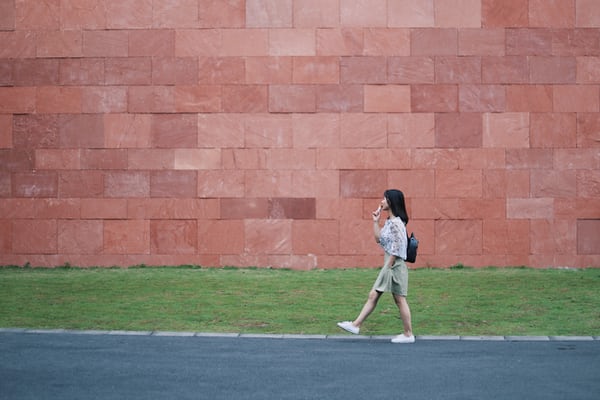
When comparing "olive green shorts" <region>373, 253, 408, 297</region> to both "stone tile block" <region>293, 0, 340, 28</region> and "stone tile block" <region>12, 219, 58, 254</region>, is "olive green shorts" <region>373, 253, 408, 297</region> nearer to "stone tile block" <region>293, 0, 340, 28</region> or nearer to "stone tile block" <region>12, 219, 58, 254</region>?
"stone tile block" <region>293, 0, 340, 28</region>

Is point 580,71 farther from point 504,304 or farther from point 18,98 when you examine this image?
point 18,98

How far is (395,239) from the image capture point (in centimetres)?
1059

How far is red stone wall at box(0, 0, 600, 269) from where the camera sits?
57.6 ft

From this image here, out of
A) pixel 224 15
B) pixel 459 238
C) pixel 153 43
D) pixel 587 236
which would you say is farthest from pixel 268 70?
pixel 587 236

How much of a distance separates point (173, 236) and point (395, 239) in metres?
7.99

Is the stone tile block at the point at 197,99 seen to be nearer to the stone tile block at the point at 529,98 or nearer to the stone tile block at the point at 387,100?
the stone tile block at the point at 387,100

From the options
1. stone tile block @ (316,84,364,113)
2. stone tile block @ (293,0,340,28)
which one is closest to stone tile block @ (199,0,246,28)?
stone tile block @ (293,0,340,28)

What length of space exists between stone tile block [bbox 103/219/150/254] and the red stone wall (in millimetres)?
38

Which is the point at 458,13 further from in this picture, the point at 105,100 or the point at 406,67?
the point at 105,100

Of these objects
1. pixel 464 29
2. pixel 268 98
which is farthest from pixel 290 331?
pixel 464 29

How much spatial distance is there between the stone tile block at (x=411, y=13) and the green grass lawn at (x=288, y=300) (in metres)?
4.64

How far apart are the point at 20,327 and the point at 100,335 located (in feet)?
4.17

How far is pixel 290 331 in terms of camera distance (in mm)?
11453

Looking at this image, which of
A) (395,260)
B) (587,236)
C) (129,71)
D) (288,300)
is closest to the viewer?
(395,260)
